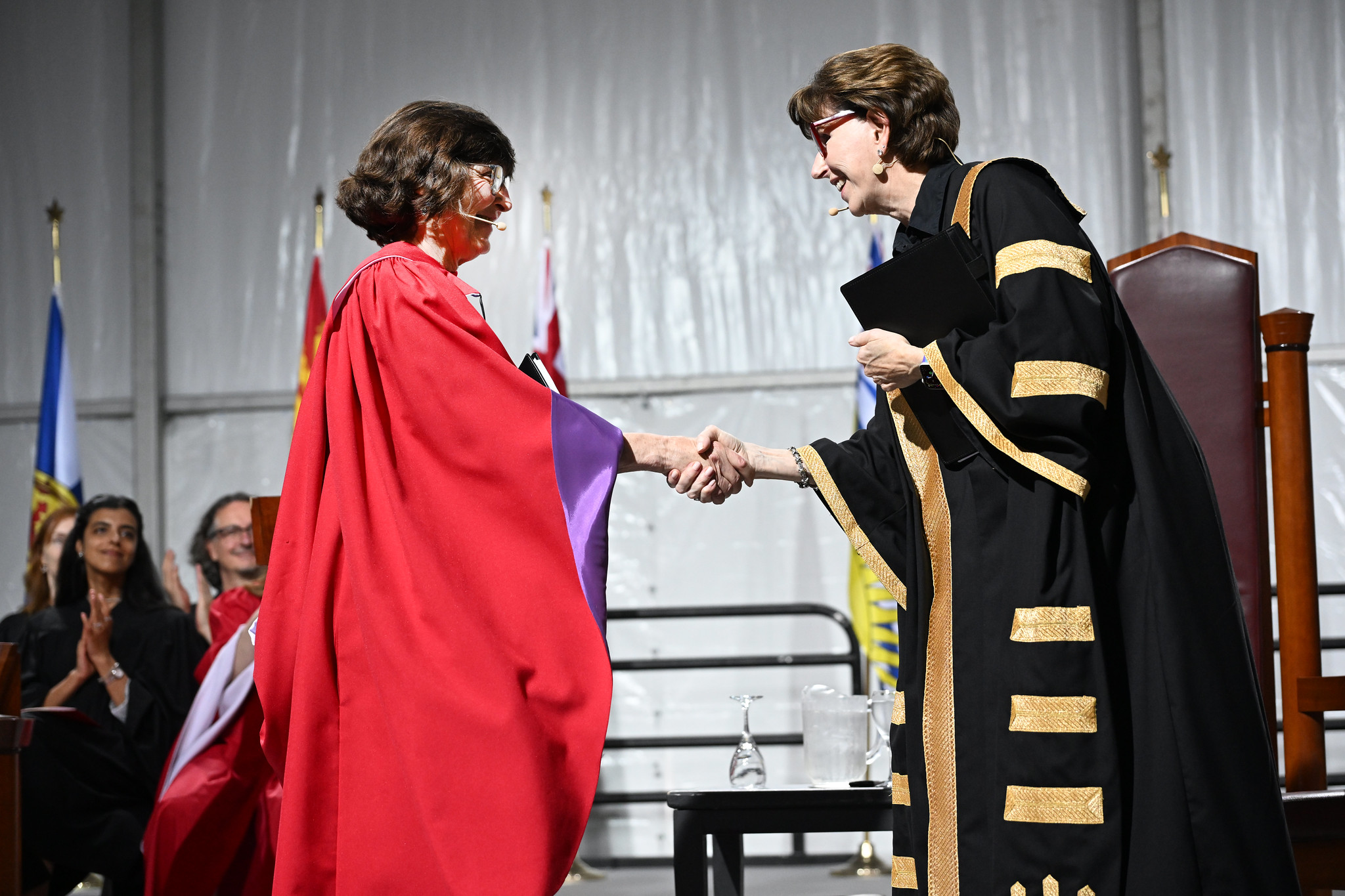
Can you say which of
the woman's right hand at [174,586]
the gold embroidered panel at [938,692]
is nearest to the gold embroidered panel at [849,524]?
the gold embroidered panel at [938,692]

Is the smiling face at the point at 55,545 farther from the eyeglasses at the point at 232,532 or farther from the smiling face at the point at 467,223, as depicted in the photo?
the smiling face at the point at 467,223

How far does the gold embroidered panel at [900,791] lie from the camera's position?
1.93m

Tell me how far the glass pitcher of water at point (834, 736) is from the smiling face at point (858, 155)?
1.01m

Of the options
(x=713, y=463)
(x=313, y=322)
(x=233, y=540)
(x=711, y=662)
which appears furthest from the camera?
(x=313, y=322)

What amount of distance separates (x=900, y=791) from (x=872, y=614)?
3463 mm

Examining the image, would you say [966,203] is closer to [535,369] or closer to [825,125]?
[825,125]

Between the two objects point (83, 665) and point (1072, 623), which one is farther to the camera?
point (83, 665)

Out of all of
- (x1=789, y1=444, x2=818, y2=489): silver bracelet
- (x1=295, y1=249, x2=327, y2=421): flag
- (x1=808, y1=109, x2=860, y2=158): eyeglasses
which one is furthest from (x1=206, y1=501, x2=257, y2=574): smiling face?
(x1=808, y1=109, x2=860, y2=158): eyeglasses

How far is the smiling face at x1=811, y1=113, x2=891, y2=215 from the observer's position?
80.0 inches

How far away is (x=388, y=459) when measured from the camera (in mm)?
1899

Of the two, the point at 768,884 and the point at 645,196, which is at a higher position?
the point at 645,196

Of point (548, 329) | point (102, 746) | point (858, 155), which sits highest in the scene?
point (548, 329)

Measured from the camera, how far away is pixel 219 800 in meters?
3.47

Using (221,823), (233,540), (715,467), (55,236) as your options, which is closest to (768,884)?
(221,823)
